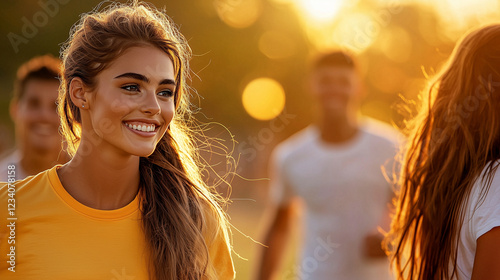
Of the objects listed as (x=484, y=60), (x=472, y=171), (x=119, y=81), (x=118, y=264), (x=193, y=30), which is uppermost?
(x=193, y=30)

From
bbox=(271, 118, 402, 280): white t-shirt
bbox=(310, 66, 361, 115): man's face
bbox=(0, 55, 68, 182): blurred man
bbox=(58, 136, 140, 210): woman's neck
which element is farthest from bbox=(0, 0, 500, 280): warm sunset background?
bbox=(58, 136, 140, 210): woman's neck

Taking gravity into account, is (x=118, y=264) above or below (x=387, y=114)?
below

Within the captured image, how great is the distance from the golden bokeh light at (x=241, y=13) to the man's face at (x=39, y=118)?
88.0 feet

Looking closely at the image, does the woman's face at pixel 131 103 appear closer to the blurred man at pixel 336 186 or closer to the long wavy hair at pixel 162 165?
the long wavy hair at pixel 162 165

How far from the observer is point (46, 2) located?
85.9 feet

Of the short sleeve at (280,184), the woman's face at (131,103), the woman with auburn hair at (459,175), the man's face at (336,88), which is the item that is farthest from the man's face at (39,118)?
the woman with auburn hair at (459,175)

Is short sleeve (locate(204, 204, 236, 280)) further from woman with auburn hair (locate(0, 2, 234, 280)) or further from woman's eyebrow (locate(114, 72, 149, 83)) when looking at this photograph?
woman's eyebrow (locate(114, 72, 149, 83))

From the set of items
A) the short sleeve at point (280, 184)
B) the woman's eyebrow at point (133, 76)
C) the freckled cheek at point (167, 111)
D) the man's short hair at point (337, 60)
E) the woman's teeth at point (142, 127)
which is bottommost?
the woman's teeth at point (142, 127)

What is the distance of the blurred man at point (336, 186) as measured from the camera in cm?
508

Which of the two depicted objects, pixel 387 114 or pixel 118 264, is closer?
pixel 118 264

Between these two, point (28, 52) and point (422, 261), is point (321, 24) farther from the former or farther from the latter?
point (422, 261)

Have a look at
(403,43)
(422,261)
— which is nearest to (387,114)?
(403,43)

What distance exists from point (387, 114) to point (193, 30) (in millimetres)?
16024

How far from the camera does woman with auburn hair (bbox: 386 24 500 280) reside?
263cm
